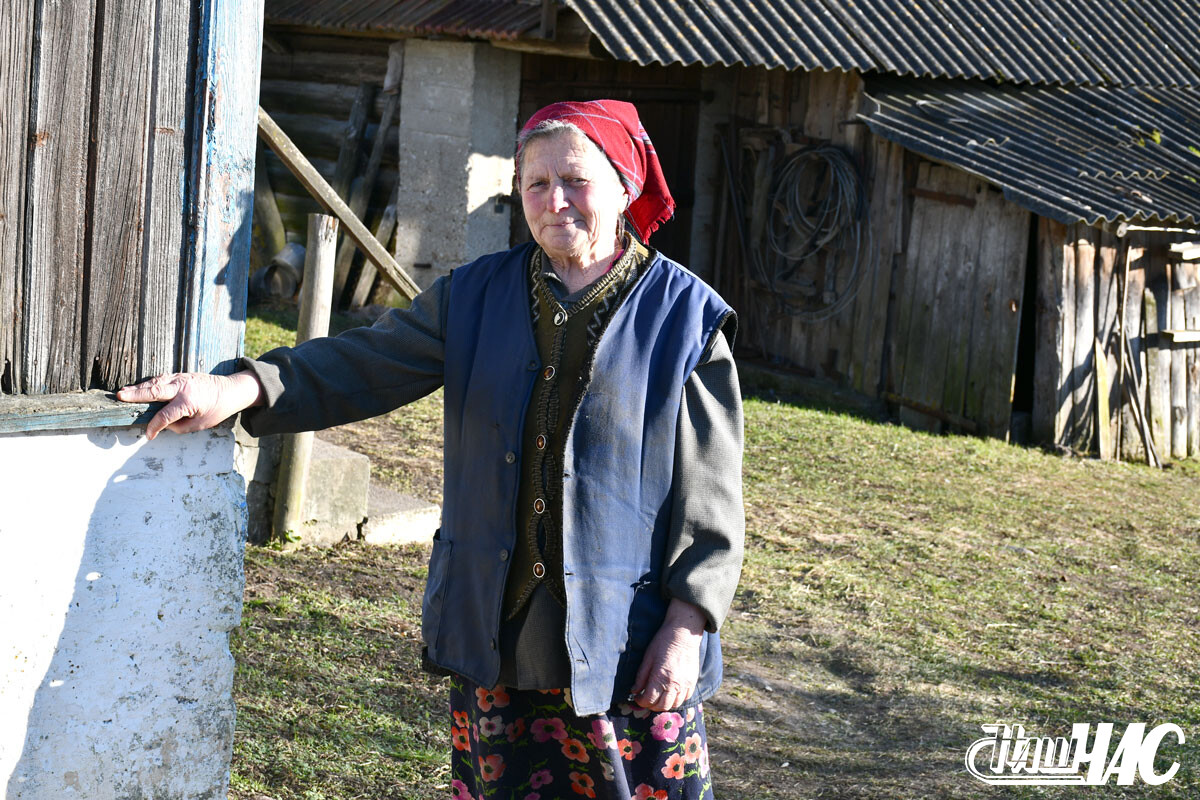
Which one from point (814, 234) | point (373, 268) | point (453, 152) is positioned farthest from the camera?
point (373, 268)

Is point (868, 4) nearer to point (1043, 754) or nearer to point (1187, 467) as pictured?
point (1187, 467)

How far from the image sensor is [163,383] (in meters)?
2.35

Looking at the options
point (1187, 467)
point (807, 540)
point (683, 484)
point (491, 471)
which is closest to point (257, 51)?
point (491, 471)

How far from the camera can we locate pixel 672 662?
7.61 ft

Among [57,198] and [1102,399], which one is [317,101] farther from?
[57,198]

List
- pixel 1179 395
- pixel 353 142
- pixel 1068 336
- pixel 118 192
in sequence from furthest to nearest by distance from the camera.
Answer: pixel 353 142, pixel 1179 395, pixel 1068 336, pixel 118 192

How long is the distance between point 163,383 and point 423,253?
313 inches

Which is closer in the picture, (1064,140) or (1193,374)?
(1193,374)

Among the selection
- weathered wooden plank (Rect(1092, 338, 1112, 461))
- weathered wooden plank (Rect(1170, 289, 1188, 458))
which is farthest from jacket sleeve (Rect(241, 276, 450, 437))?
weathered wooden plank (Rect(1170, 289, 1188, 458))

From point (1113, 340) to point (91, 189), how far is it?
26.9ft

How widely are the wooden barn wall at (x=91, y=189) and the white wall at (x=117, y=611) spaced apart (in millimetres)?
161

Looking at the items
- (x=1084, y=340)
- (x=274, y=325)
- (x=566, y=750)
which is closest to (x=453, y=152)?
(x=274, y=325)

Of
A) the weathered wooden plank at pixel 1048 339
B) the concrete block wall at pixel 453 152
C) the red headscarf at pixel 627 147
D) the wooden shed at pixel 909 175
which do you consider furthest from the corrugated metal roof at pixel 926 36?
the red headscarf at pixel 627 147

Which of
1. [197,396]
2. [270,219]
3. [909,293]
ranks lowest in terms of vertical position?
[197,396]
